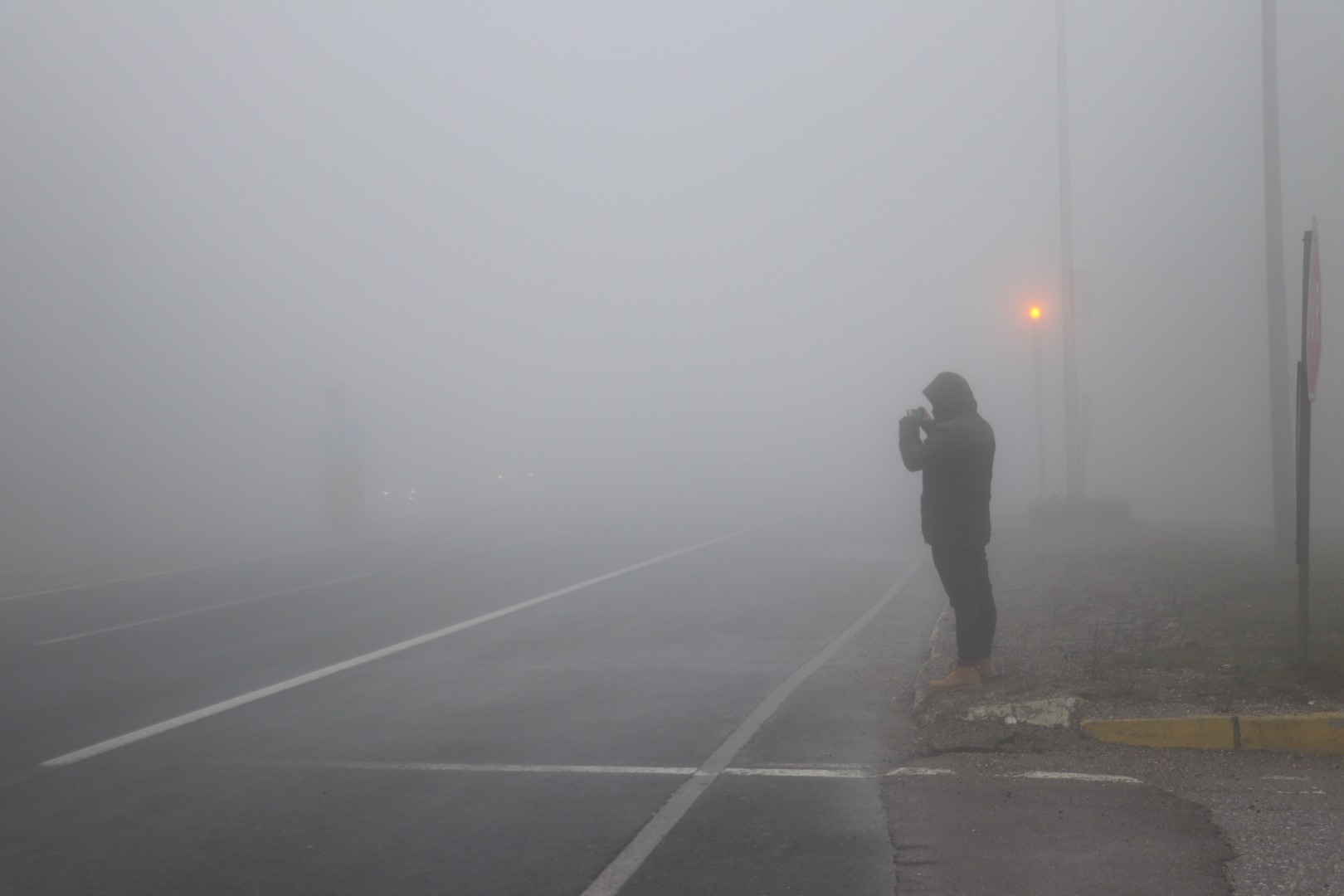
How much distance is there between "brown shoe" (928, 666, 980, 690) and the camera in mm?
7305

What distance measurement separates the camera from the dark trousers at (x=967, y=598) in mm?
7387

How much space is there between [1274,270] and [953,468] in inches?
343

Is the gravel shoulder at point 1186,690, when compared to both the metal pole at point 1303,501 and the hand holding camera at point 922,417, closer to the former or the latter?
the metal pole at point 1303,501

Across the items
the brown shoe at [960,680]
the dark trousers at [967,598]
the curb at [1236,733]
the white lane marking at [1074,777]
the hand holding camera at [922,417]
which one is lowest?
the brown shoe at [960,680]

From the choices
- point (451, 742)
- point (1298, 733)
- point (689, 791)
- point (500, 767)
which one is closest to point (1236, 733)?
point (1298, 733)

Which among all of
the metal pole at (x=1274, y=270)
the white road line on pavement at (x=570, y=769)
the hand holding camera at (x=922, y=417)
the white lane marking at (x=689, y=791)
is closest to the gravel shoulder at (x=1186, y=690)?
the white road line on pavement at (x=570, y=769)

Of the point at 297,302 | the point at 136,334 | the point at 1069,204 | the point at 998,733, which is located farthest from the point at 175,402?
the point at 998,733

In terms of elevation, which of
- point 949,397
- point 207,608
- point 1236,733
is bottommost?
point 207,608

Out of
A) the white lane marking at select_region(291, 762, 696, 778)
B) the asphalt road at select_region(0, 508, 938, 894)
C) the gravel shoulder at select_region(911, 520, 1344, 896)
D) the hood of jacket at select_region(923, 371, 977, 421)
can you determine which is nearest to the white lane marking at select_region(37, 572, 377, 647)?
the asphalt road at select_region(0, 508, 938, 894)

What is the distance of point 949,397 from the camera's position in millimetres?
7500

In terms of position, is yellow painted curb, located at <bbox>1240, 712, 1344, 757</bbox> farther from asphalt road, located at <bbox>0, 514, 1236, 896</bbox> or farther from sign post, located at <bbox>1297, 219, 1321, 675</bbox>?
asphalt road, located at <bbox>0, 514, 1236, 896</bbox>

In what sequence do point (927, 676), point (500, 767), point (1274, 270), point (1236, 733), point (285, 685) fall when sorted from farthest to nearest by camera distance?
point (1274, 270)
point (285, 685)
point (927, 676)
point (500, 767)
point (1236, 733)

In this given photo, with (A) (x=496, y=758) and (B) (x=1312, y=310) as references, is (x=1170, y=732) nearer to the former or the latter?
(B) (x=1312, y=310)

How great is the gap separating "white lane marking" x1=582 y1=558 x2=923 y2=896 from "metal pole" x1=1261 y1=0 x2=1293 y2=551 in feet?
23.9
